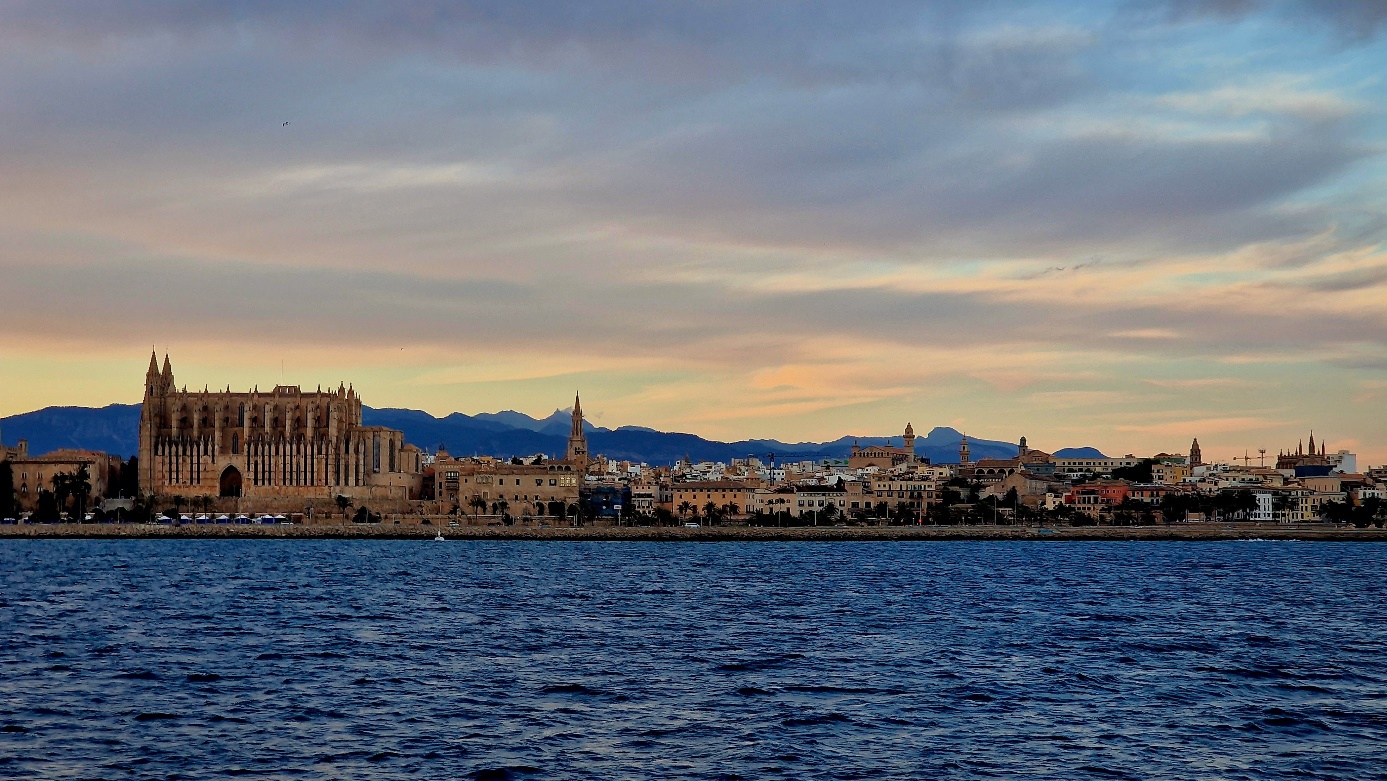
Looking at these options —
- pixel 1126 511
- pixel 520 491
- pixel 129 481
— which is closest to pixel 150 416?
pixel 129 481

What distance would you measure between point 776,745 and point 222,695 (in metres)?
10.8

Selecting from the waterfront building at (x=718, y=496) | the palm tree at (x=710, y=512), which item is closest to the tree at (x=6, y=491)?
the waterfront building at (x=718, y=496)

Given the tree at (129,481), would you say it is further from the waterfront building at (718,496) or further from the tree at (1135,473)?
the tree at (1135,473)

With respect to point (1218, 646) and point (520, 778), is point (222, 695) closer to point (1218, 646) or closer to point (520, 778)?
point (520, 778)

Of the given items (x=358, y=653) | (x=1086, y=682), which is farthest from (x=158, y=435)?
(x=1086, y=682)

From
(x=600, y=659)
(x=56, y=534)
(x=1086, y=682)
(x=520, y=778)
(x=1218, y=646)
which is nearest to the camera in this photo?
(x=520, y=778)

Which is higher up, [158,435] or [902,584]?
[158,435]

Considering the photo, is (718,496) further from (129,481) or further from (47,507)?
(47,507)

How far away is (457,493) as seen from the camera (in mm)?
156500

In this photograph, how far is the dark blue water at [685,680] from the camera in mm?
23312

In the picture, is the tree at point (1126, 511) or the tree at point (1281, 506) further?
the tree at point (1281, 506)

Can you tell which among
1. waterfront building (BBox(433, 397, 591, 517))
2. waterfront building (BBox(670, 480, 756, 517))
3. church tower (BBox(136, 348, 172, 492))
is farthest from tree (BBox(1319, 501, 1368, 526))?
church tower (BBox(136, 348, 172, 492))

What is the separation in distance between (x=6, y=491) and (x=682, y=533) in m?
63.9

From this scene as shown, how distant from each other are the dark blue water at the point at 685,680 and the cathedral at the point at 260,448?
9001 cm
